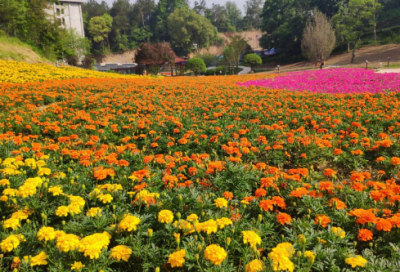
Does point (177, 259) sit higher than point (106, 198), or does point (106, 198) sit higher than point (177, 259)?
point (106, 198)

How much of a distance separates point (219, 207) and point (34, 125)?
4.81 meters

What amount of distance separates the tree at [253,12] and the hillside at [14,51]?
2893 inches

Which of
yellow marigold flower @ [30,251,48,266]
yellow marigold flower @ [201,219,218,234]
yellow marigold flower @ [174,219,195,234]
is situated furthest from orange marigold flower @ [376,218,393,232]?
yellow marigold flower @ [30,251,48,266]

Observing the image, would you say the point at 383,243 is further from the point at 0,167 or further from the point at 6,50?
the point at 6,50

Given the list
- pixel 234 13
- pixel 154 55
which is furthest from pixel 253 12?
pixel 154 55

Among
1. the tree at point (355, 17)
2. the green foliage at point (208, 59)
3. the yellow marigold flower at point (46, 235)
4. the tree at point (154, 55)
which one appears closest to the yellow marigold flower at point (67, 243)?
the yellow marigold flower at point (46, 235)

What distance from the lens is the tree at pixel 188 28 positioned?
191 feet

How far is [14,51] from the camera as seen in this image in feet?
66.2

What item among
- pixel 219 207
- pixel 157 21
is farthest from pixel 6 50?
pixel 157 21

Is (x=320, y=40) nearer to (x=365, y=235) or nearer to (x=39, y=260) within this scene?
(x=365, y=235)

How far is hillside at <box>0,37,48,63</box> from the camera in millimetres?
18670

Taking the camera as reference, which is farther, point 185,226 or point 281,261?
point 185,226

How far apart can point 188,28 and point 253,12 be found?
36.2m

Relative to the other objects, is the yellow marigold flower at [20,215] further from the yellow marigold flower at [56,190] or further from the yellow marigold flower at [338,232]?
the yellow marigold flower at [338,232]
